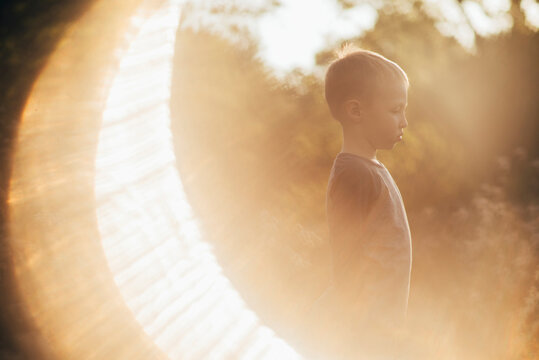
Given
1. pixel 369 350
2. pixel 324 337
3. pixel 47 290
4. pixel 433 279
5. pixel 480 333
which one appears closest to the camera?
pixel 369 350

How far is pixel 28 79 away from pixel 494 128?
4.94ft

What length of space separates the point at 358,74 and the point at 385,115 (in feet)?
0.28

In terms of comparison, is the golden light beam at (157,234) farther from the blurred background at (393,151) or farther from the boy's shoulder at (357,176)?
the boy's shoulder at (357,176)

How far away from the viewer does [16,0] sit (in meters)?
1.10

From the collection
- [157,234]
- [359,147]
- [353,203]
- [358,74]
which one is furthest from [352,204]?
[157,234]

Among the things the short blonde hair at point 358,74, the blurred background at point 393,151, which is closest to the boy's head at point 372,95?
the short blonde hair at point 358,74

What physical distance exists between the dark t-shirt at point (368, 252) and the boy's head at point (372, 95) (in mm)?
59

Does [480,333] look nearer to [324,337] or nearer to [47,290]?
[324,337]

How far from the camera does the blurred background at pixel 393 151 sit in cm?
141

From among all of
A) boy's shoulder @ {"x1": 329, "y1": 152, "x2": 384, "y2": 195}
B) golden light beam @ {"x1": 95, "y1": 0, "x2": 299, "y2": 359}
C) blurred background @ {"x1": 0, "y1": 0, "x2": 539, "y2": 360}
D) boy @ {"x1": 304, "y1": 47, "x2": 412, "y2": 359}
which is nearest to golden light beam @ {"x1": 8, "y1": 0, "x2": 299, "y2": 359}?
golden light beam @ {"x1": 95, "y1": 0, "x2": 299, "y2": 359}

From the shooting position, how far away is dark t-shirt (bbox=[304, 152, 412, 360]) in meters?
0.70

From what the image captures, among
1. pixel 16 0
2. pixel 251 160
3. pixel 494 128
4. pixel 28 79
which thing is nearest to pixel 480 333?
pixel 494 128

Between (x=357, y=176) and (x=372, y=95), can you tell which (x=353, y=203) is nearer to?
(x=357, y=176)

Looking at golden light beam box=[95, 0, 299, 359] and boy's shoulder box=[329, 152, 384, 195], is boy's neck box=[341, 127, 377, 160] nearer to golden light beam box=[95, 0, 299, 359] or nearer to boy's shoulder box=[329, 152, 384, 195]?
boy's shoulder box=[329, 152, 384, 195]
